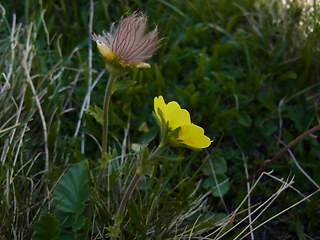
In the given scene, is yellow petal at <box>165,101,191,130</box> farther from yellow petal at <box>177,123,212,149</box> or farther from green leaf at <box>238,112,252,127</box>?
green leaf at <box>238,112,252,127</box>

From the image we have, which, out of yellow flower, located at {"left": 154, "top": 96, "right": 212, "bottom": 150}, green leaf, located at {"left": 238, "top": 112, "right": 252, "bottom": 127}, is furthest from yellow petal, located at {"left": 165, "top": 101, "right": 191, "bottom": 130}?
green leaf, located at {"left": 238, "top": 112, "right": 252, "bottom": 127}

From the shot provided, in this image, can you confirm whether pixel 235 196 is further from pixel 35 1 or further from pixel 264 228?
pixel 35 1

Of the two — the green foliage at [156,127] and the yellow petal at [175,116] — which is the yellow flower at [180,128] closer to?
the yellow petal at [175,116]

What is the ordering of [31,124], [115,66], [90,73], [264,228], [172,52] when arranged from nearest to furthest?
[115,66]
[264,228]
[31,124]
[90,73]
[172,52]

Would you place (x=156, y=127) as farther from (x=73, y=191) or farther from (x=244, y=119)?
(x=73, y=191)

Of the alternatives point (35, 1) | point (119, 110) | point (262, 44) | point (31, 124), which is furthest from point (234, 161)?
point (35, 1)

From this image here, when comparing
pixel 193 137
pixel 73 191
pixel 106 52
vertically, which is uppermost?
pixel 106 52

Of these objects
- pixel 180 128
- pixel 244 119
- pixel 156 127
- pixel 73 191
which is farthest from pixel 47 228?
pixel 244 119

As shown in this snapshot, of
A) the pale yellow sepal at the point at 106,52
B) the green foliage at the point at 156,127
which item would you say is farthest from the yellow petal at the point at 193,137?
Result: the pale yellow sepal at the point at 106,52
